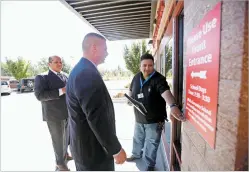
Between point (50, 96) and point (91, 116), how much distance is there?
138cm

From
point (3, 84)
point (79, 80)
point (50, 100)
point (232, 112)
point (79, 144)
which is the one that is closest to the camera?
point (232, 112)

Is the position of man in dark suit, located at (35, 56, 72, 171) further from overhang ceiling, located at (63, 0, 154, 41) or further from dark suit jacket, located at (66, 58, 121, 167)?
overhang ceiling, located at (63, 0, 154, 41)

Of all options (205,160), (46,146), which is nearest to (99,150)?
(205,160)

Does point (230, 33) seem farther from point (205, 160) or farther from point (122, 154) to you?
point (122, 154)

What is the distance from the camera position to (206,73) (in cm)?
92

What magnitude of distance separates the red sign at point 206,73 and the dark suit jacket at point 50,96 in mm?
2053

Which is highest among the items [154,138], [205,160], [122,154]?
[205,160]

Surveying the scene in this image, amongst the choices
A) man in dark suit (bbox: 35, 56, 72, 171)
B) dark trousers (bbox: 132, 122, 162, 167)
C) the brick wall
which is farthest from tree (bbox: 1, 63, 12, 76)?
the brick wall

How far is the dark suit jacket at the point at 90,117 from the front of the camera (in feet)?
4.40

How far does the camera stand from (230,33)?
26.5 inches

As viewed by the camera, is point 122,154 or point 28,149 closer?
point 122,154

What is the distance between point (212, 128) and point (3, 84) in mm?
19083

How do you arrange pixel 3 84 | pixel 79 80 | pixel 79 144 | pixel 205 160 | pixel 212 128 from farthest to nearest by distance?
pixel 3 84, pixel 79 144, pixel 79 80, pixel 205 160, pixel 212 128

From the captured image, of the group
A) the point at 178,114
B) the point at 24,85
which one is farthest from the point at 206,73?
the point at 24,85
